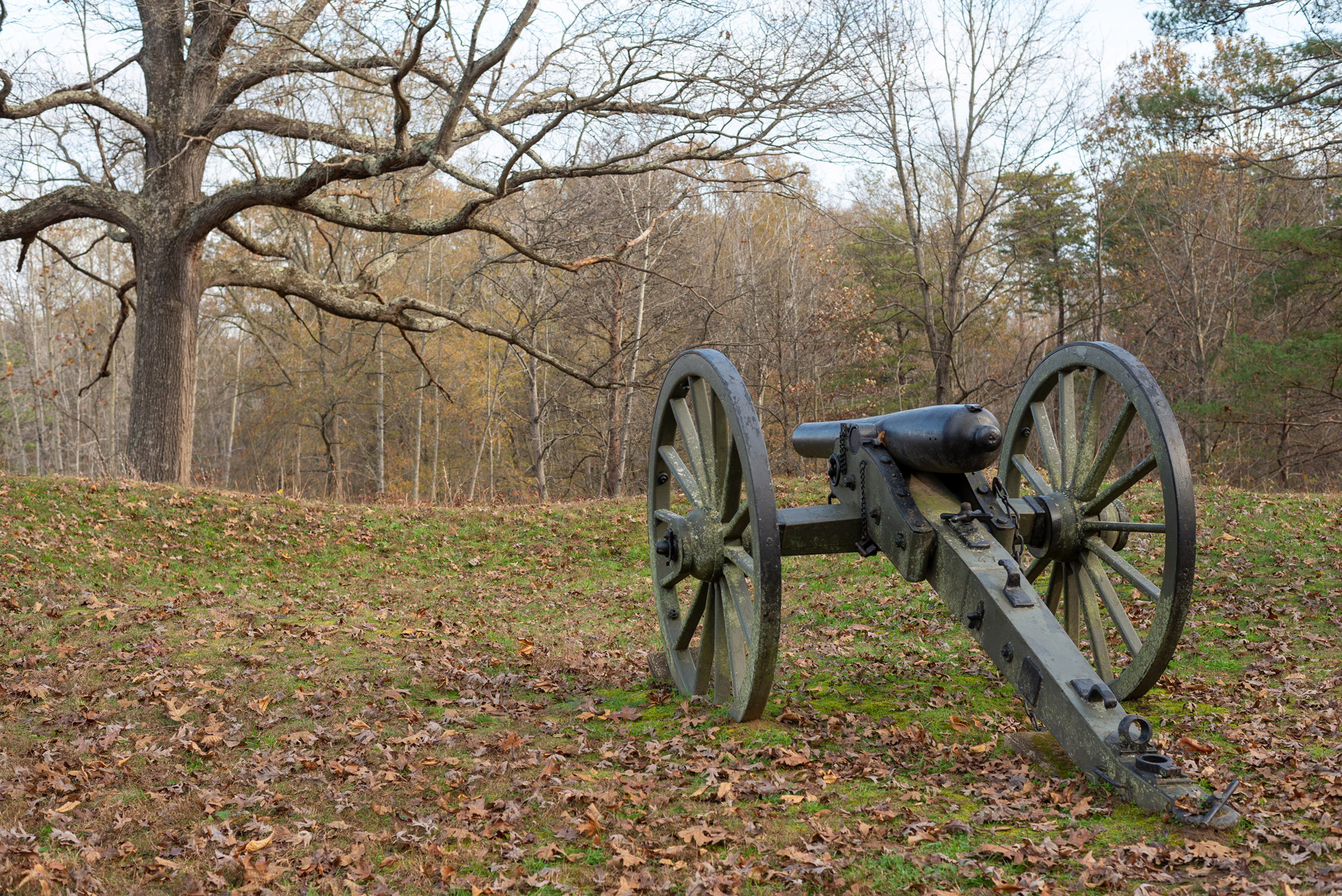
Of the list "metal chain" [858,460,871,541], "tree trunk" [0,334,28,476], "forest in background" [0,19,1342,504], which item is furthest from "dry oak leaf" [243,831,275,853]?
"tree trunk" [0,334,28,476]

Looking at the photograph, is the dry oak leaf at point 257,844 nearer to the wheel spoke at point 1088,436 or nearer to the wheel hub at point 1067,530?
the wheel hub at point 1067,530

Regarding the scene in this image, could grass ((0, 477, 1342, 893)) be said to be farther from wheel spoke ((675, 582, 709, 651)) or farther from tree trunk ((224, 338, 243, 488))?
tree trunk ((224, 338, 243, 488))

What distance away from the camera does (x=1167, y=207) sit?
23828 mm

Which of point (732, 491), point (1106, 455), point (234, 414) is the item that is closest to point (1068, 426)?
point (1106, 455)

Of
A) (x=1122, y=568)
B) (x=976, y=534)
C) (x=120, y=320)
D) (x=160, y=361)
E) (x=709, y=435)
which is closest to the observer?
(x=976, y=534)

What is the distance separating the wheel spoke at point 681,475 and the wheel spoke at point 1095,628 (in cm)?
195

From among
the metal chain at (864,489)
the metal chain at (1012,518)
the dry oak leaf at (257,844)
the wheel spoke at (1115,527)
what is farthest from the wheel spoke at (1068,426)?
the dry oak leaf at (257,844)

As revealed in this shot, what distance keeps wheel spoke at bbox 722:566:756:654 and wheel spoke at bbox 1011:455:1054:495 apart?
1.63 metres

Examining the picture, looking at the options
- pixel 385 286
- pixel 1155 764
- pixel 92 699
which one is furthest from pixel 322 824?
pixel 385 286

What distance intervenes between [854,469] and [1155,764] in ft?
5.90

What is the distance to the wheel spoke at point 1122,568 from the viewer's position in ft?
14.1

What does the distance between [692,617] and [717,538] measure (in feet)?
2.00

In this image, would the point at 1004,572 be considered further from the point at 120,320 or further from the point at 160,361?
the point at 120,320

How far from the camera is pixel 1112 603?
4672mm
